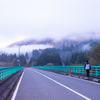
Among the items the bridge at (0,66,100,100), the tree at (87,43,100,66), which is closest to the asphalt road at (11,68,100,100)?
the bridge at (0,66,100,100)

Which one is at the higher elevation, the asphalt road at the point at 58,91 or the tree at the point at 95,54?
the tree at the point at 95,54

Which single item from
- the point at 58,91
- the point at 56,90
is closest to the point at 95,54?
the point at 56,90

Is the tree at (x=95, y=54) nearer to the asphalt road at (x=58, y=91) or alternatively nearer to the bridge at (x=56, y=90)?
the bridge at (x=56, y=90)

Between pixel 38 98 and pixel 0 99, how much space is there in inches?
76.3

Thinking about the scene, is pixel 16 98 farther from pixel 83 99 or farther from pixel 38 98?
pixel 83 99

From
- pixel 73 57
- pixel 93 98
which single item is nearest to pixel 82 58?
pixel 73 57

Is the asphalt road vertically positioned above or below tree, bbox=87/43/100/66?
below

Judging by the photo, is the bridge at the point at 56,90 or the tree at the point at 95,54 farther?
the tree at the point at 95,54

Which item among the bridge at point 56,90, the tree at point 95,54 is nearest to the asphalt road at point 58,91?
the bridge at point 56,90

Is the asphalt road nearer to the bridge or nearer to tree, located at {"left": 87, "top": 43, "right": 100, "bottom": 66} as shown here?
the bridge

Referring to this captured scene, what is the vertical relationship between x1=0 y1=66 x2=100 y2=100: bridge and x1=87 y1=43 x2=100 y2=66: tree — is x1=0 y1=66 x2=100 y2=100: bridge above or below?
below

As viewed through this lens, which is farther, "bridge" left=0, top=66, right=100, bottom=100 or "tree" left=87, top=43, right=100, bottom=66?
"tree" left=87, top=43, right=100, bottom=66

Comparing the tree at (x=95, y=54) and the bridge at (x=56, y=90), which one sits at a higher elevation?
the tree at (x=95, y=54)

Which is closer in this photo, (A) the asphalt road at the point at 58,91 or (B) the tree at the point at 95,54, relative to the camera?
(A) the asphalt road at the point at 58,91
